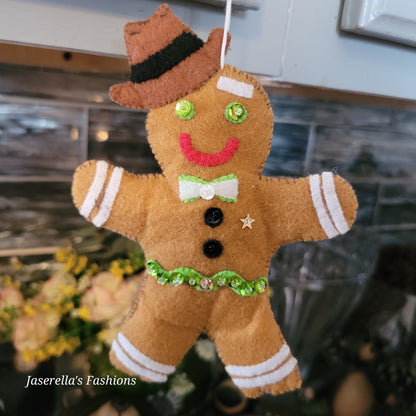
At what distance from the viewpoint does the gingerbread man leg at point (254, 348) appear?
0.36 m

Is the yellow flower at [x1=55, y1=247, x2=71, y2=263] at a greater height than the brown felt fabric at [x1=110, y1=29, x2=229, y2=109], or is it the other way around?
the brown felt fabric at [x1=110, y1=29, x2=229, y2=109]

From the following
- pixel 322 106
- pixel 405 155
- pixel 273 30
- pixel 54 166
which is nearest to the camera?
pixel 273 30

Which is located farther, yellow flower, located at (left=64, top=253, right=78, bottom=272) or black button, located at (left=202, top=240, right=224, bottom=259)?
yellow flower, located at (left=64, top=253, right=78, bottom=272)

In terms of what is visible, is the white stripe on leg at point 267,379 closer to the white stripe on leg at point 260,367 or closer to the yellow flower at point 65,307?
the white stripe on leg at point 260,367

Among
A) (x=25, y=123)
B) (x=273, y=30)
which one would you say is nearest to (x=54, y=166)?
(x=25, y=123)

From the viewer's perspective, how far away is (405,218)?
35.0 inches

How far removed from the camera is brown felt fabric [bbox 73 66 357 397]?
332mm

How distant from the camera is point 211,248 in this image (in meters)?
0.33

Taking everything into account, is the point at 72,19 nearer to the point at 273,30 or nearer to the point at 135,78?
the point at 135,78

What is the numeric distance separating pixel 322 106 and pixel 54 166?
18.9 inches

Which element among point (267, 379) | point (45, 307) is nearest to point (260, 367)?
point (267, 379)

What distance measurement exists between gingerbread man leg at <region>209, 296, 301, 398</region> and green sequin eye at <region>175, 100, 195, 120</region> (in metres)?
0.17

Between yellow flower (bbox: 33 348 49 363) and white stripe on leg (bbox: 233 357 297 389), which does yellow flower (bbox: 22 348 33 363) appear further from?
white stripe on leg (bbox: 233 357 297 389)

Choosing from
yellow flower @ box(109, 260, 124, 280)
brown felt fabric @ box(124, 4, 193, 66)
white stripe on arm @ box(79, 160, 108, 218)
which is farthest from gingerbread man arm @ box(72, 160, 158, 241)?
yellow flower @ box(109, 260, 124, 280)
